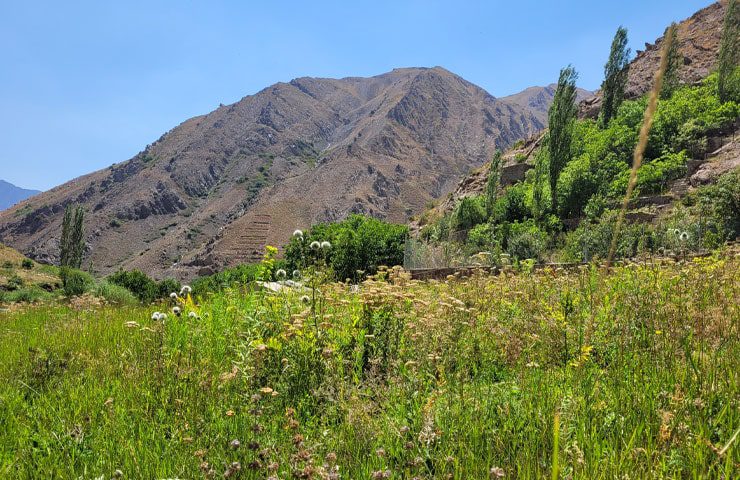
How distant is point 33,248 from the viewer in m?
93.6

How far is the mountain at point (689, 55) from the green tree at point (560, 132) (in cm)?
1166

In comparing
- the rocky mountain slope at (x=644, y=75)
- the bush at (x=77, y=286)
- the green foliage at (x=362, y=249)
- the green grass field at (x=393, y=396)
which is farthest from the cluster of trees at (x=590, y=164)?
the green grass field at (x=393, y=396)

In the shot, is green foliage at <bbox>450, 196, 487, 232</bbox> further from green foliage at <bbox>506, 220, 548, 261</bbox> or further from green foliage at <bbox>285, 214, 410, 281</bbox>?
green foliage at <bbox>285, 214, 410, 281</bbox>

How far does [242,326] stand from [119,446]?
6.26 ft

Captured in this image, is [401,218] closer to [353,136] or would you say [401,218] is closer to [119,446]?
[353,136]

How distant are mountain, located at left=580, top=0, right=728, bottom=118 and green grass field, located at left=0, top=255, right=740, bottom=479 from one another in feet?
124

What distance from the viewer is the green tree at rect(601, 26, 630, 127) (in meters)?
31.9

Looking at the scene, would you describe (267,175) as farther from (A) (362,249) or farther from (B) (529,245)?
(B) (529,245)

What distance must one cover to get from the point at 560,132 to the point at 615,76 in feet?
35.2

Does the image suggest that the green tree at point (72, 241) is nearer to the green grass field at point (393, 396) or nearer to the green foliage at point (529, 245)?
the green foliage at point (529, 245)

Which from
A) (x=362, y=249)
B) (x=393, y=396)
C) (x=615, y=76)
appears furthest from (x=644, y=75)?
(x=393, y=396)

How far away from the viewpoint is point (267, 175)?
118125mm

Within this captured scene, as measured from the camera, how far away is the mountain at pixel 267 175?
286 feet

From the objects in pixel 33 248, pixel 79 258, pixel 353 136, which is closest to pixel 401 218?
pixel 353 136
